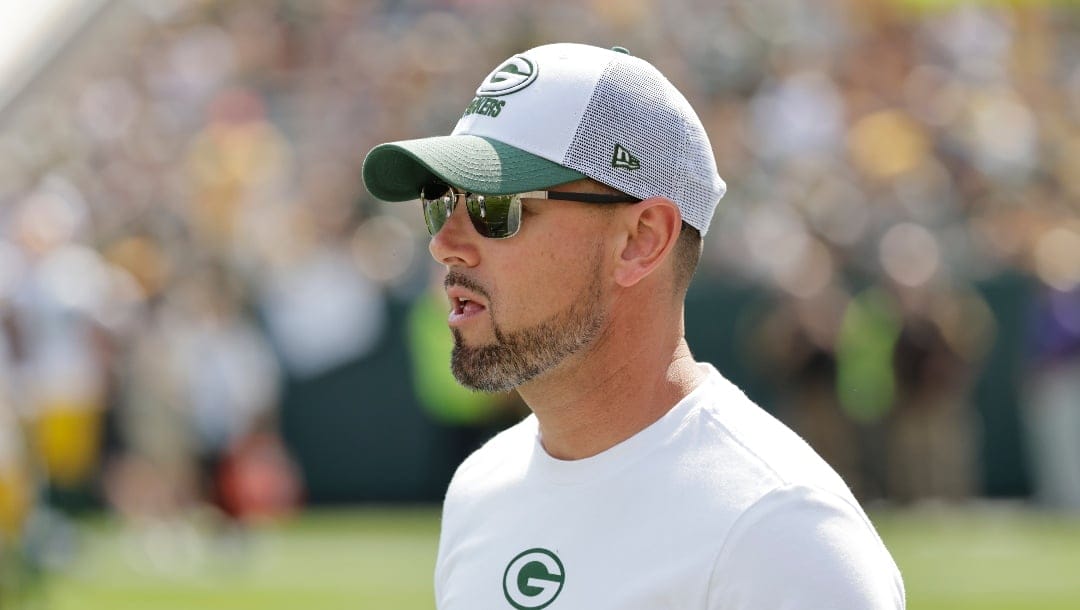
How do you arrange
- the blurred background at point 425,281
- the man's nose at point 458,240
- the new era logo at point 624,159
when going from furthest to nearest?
the blurred background at point 425,281 → the man's nose at point 458,240 → the new era logo at point 624,159

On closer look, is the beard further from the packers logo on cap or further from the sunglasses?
the packers logo on cap

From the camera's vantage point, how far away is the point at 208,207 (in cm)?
1627

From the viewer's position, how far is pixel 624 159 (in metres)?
2.94

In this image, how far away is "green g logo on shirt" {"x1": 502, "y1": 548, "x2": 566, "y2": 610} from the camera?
289 centimetres

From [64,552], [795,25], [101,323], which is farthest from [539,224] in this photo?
[795,25]

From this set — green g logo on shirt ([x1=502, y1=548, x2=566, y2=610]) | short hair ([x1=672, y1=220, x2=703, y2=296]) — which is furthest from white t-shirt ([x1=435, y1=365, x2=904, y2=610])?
short hair ([x1=672, y1=220, x2=703, y2=296])

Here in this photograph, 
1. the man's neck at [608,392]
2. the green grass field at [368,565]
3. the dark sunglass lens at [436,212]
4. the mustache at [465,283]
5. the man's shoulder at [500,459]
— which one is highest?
the dark sunglass lens at [436,212]

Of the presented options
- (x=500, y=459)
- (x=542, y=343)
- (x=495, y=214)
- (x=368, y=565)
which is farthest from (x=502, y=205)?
(x=368, y=565)

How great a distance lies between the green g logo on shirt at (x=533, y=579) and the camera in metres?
2.89

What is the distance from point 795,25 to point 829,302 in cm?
457

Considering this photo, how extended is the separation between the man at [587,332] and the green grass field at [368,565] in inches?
323

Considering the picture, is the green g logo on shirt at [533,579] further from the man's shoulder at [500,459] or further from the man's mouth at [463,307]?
the man's mouth at [463,307]

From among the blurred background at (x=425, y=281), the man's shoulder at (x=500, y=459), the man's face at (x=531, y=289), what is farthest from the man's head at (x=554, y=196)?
the blurred background at (x=425, y=281)

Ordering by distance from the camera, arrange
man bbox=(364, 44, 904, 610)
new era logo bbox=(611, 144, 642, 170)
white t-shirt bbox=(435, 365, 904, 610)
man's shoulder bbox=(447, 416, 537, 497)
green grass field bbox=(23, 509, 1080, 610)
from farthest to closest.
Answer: green grass field bbox=(23, 509, 1080, 610) → man's shoulder bbox=(447, 416, 537, 497) → new era logo bbox=(611, 144, 642, 170) → man bbox=(364, 44, 904, 610) → white t-shirt bbox=(435, 365, 904, 610)
